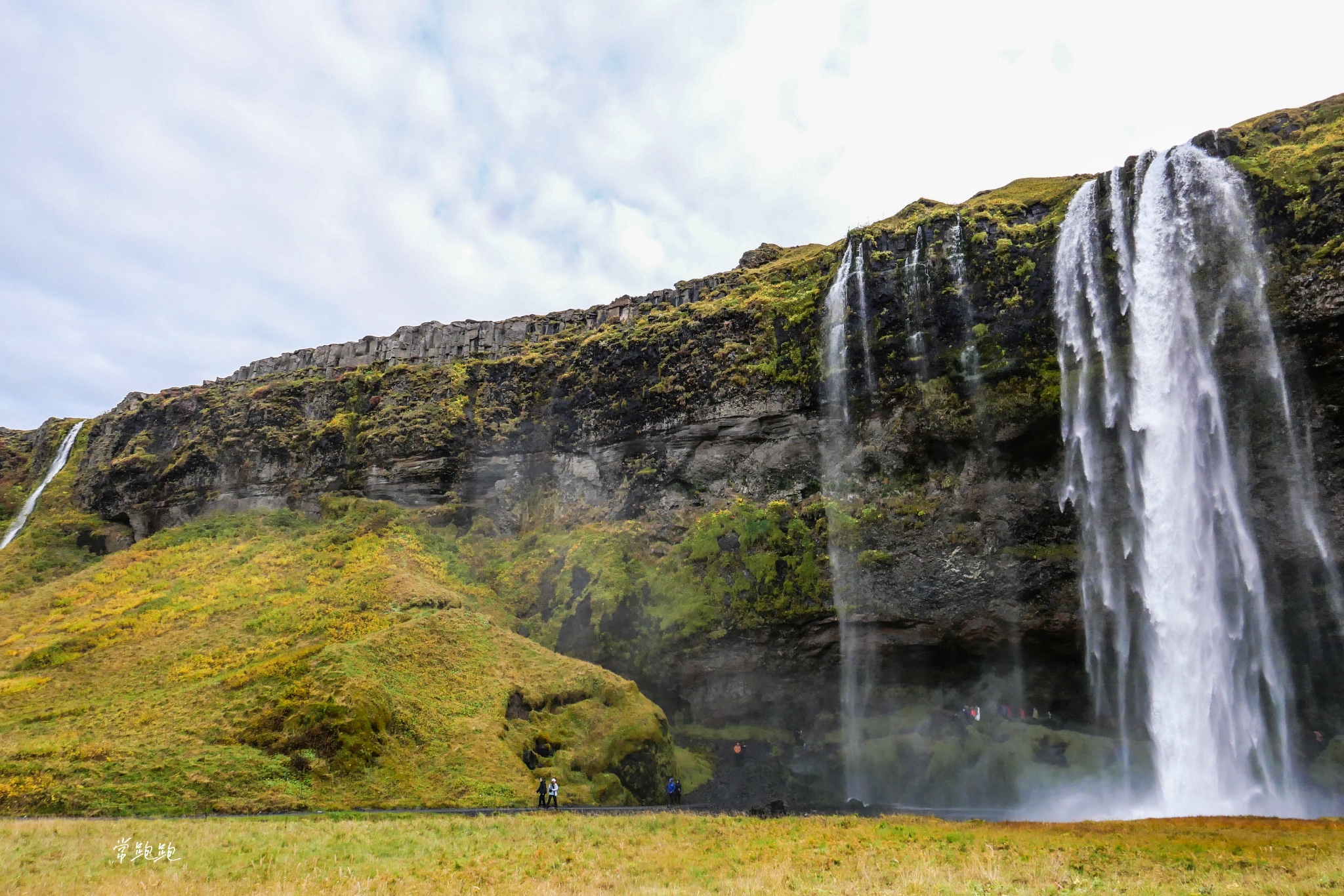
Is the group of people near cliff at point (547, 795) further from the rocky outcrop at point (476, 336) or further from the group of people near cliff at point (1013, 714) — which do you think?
the rocky outcrop at point (476, 336)

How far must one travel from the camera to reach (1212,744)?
2834cm

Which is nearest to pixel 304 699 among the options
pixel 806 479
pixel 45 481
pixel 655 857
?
pixel 655 857

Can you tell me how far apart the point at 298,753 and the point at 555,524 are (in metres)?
24.2

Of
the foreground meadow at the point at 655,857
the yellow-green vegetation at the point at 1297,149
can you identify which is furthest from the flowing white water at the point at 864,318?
the foreground meadow at the point at 655,857

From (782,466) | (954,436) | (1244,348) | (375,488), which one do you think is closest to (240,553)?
(375,488)

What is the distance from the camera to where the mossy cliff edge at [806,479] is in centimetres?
3281

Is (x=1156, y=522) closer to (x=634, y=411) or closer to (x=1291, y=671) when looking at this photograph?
(x=1291, y=671)

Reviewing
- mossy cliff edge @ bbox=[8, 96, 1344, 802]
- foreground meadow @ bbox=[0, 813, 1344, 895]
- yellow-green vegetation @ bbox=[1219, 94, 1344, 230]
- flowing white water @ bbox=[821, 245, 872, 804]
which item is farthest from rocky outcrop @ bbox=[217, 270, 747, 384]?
foreground meadow @ bbox=[0, 813, 1344, 895]

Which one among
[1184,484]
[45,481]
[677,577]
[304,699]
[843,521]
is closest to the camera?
[304,699]

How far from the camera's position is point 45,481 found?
220ft

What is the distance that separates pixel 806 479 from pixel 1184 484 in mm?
17181

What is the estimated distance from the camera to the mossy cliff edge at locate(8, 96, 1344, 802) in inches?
1292

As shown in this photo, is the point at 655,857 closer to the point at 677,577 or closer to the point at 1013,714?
the point at 1013,714

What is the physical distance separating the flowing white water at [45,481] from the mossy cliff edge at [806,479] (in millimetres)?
7840
